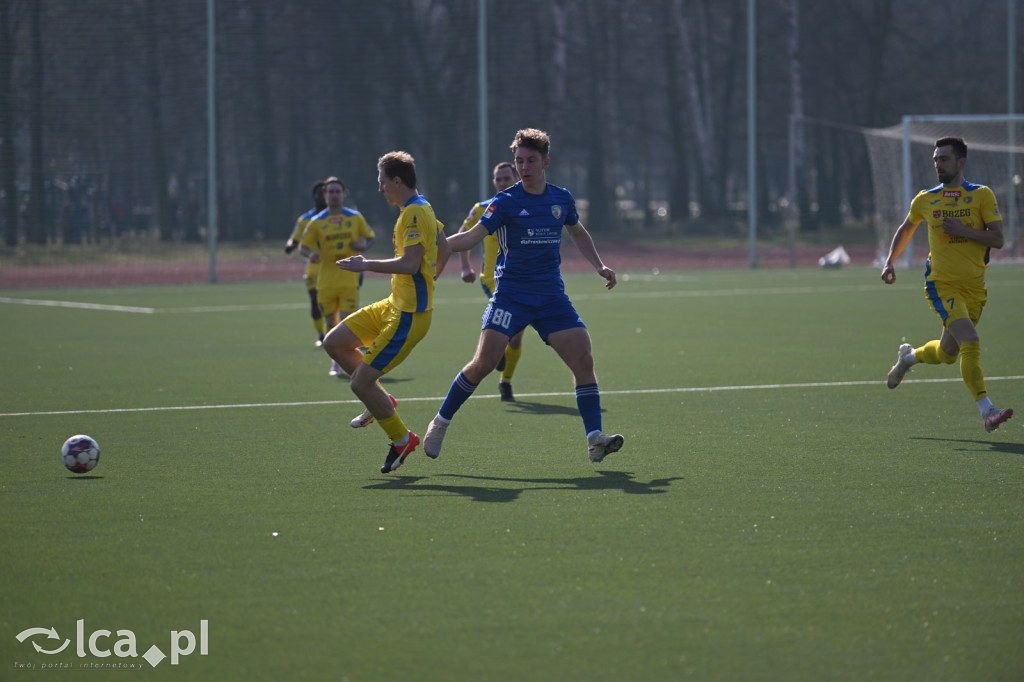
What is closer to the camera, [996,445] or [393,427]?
[393,427]

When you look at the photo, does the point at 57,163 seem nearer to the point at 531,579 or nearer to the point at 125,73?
the point at 125,73

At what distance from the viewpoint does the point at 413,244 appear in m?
8.10

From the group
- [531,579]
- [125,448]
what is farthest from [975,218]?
[125,448]

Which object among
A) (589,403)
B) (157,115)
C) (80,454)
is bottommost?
(80,454)

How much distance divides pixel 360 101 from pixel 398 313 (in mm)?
30896

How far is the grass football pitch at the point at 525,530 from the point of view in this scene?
15.2ft

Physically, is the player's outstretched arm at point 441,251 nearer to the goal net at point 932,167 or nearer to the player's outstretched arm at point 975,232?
the player's outstretched arm at point 975,232

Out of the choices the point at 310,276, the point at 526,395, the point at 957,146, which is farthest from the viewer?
the point at 310,276

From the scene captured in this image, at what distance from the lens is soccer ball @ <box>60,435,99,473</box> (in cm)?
787

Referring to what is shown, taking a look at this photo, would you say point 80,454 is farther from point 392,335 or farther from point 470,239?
point 470,239

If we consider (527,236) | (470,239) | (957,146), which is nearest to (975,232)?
(957,146)

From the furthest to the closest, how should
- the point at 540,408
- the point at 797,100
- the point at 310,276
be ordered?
the point at 797,100 < the point at 310,276 < the point at 540,408

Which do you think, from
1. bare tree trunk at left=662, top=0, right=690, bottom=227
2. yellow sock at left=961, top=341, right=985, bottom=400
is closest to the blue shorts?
yellow sock at left=961, top=341, right=985, bottom=400

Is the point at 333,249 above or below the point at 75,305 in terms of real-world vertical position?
above
